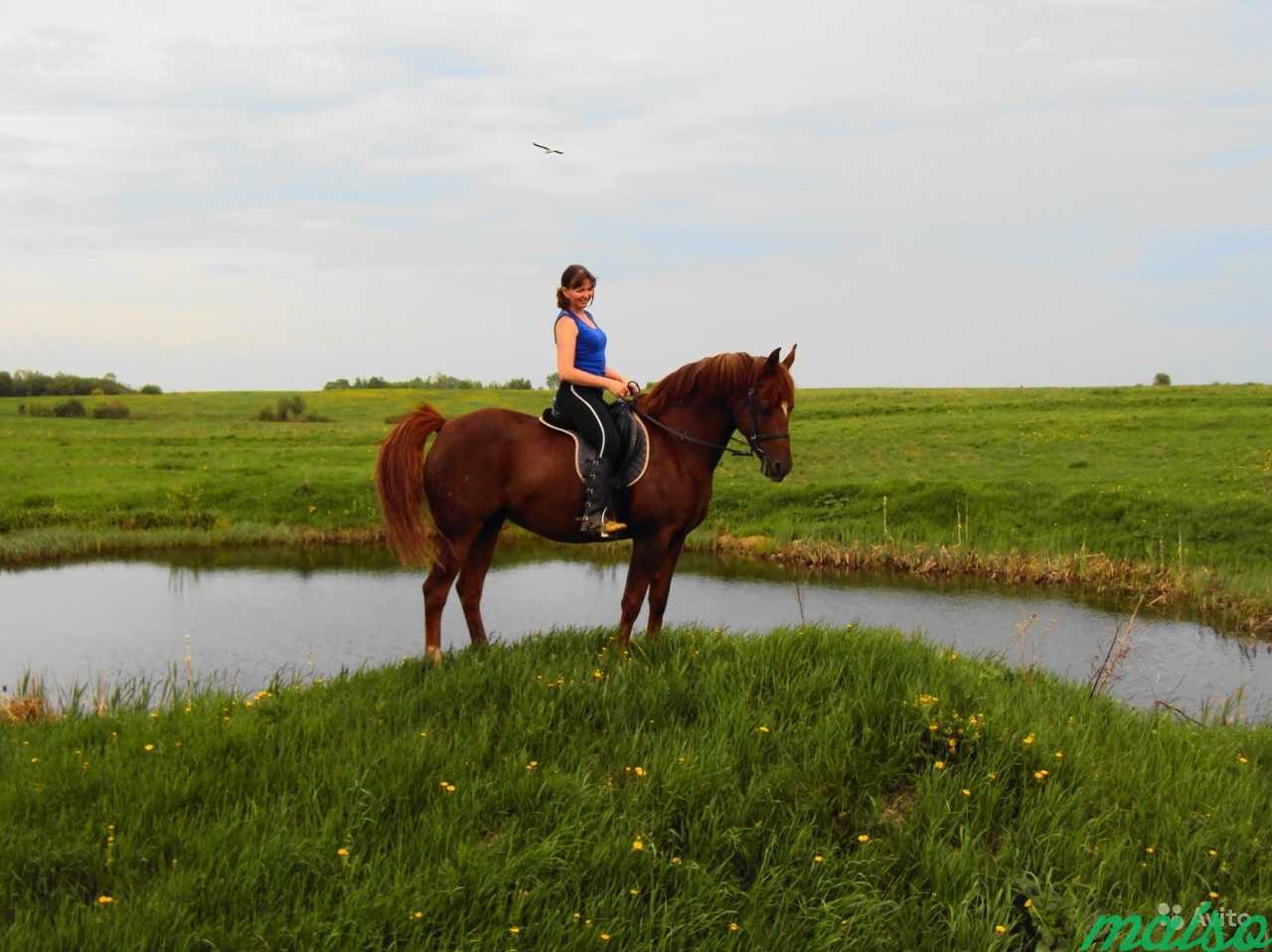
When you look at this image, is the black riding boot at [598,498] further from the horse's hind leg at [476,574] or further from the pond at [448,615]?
the pond at [448,615]

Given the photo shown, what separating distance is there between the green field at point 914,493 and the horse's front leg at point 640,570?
1334cm

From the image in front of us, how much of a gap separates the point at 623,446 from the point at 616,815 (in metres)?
3.75

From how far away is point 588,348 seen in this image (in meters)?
8.28

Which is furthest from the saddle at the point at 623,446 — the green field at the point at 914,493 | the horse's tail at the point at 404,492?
the green field at the point at 914,493

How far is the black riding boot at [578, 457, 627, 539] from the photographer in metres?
8.27

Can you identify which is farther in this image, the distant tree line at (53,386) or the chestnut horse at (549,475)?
the distant tree line at (53,386)

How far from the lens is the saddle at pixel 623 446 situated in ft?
27.2

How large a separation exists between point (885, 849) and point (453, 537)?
15.4ft

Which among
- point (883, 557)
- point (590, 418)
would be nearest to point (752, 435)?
point (590, 418)

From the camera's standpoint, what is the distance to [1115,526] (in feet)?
72.2

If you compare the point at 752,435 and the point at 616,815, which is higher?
the point at 752,435

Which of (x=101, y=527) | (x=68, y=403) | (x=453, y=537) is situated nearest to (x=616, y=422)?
(x=453, y=537)

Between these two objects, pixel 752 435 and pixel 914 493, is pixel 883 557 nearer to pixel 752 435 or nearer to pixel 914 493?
pixel 914 493

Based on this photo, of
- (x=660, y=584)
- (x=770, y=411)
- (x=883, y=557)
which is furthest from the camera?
(x=883, y=557)
